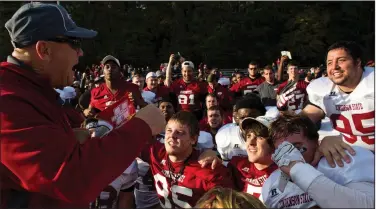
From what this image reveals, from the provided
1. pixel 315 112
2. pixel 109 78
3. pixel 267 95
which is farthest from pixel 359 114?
pixel 267 95

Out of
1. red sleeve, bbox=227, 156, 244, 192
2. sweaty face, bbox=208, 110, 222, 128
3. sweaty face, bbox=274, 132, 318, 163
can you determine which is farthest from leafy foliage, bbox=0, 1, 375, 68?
sweaty face, bbox=274, 132, 318, 163

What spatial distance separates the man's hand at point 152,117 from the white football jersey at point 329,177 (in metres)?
0.85

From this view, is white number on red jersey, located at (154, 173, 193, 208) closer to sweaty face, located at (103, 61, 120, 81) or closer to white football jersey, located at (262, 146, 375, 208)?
white football jersey, located at (262, 146, 375, 208)

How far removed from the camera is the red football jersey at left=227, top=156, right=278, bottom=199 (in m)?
2.78

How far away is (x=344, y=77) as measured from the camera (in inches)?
132

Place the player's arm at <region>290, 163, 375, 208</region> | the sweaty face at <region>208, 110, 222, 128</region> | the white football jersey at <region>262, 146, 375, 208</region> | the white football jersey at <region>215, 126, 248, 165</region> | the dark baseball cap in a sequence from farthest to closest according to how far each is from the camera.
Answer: the sweaty face at <region>208, 110, 222, 128</region> < the white football jersey at <region>215, 126, 248, 165</region> < the white football jersey at <region>262, 146, 375, 208</region> < the player's arm at <region>290, 163, 375, 208</region> < the dark baseball cap

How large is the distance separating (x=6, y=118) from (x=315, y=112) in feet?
9.81

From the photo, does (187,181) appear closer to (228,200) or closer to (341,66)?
(341,66)

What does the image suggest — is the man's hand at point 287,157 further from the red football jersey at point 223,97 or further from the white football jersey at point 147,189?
the red football jersey at point 223,97

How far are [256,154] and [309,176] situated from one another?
986mm

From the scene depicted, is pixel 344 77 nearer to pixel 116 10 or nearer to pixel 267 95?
pixel 267 95

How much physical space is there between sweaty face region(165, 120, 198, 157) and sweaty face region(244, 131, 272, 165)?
503 mm

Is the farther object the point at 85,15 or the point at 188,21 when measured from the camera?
the point at 188,21

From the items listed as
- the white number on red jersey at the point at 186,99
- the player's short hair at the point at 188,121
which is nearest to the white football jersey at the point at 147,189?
the player's short hair at the point at 188,121
